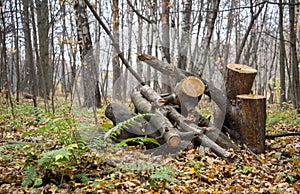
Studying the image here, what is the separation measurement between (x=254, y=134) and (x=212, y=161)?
1128mm

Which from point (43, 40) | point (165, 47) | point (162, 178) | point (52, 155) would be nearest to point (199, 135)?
point (162, 178)

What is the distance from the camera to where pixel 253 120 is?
5285 mm

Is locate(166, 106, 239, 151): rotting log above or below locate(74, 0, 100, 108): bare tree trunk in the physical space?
below

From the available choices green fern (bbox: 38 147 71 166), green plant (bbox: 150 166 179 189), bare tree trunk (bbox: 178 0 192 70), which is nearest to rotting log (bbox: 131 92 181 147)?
green plant (bbox: 150 166 179 189)

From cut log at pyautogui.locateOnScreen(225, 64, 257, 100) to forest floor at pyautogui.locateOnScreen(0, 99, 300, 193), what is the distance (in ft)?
3.88

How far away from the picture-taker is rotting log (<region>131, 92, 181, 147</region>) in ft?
16.4

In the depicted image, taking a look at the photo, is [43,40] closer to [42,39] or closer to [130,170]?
[42,39]

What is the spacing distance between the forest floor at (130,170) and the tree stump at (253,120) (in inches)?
10.3

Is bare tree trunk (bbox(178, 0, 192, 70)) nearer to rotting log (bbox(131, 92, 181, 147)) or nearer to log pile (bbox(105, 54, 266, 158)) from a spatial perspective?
rotting log (bbox(131, 92, 181, 147))

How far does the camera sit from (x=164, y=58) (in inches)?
331

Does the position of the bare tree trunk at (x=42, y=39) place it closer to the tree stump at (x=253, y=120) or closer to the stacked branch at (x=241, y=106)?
the stacked branch at (x=241, y=106)

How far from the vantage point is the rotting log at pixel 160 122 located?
4988mm

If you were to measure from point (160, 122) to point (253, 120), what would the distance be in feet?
5.70

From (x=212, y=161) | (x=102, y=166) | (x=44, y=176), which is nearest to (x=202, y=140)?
(x=212, y=161)
